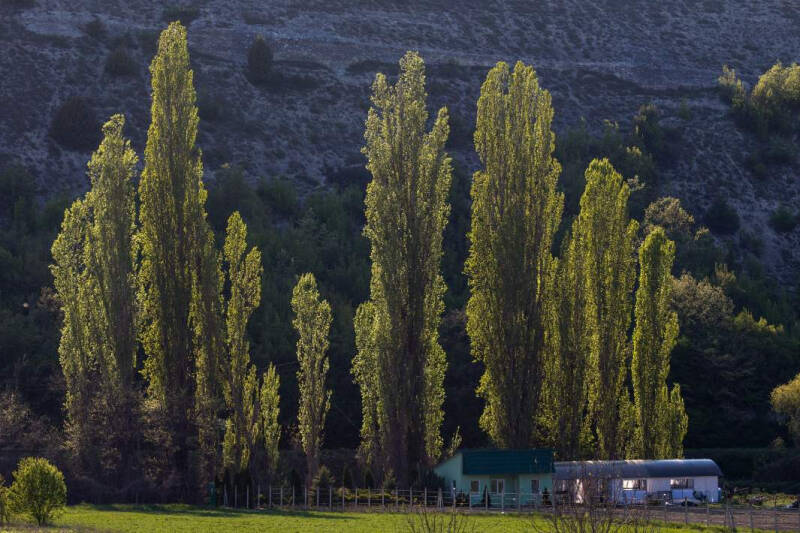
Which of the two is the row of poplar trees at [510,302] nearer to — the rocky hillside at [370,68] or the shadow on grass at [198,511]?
the shadow on grass at [198,511]

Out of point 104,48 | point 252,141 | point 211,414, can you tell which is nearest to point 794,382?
point 211,414

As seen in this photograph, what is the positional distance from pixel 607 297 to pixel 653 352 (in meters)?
2.99

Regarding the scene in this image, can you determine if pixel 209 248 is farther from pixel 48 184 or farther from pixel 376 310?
pixel 48 184

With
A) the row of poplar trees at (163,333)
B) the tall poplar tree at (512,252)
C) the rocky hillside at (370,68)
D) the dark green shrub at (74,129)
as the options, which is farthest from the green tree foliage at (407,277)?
the dark green shrub at (74,129)

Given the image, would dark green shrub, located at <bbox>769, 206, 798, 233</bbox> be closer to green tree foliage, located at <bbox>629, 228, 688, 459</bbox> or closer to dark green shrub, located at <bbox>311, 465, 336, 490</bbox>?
green tree foliage, located at <bbox>629, 228, 688, 459</bbox>

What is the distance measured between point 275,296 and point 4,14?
38.5 metres

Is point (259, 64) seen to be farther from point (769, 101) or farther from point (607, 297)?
point (607, 297)

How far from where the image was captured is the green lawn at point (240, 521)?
24500 millimetres

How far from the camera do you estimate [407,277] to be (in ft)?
119

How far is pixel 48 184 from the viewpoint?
64.6 m

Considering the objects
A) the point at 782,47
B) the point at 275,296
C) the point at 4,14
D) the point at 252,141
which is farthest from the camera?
the point at 782,47

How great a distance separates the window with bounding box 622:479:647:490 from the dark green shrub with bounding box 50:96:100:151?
148 ft

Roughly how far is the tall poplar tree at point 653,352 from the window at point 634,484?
10.8 feet

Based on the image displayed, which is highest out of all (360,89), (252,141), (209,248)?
(360,89)
